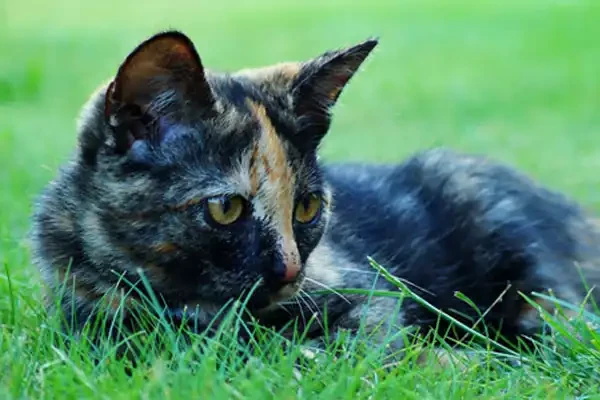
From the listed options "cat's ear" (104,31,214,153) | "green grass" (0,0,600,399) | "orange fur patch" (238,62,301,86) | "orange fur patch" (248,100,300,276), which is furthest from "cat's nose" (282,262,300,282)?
"orange fur patch" (238,62,301,86)

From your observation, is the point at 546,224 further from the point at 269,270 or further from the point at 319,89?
the point at 269,270

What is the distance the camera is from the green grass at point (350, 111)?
6.31 ft

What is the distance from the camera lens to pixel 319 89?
2.62 meters

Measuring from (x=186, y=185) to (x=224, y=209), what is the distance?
0.38ft

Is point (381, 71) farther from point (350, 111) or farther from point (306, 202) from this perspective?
point (306, 202)

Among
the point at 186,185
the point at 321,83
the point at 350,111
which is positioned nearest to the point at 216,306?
the point at 186,185

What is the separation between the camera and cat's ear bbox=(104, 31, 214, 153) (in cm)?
219

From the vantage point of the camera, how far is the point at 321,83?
8.54ft

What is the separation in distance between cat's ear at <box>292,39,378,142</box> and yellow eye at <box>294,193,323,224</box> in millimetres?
194

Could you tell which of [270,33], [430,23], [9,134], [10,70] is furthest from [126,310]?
[430,23]

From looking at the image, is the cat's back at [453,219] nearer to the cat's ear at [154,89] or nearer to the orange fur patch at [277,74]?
the orange fur patch at [277,74]

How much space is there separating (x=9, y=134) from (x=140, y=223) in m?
3.92

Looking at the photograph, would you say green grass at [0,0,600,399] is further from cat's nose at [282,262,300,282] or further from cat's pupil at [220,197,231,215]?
cat's pupil at [220,197,231,215]

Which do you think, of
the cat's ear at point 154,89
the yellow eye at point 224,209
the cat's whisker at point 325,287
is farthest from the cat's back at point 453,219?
the cat's ear at point 154,89
